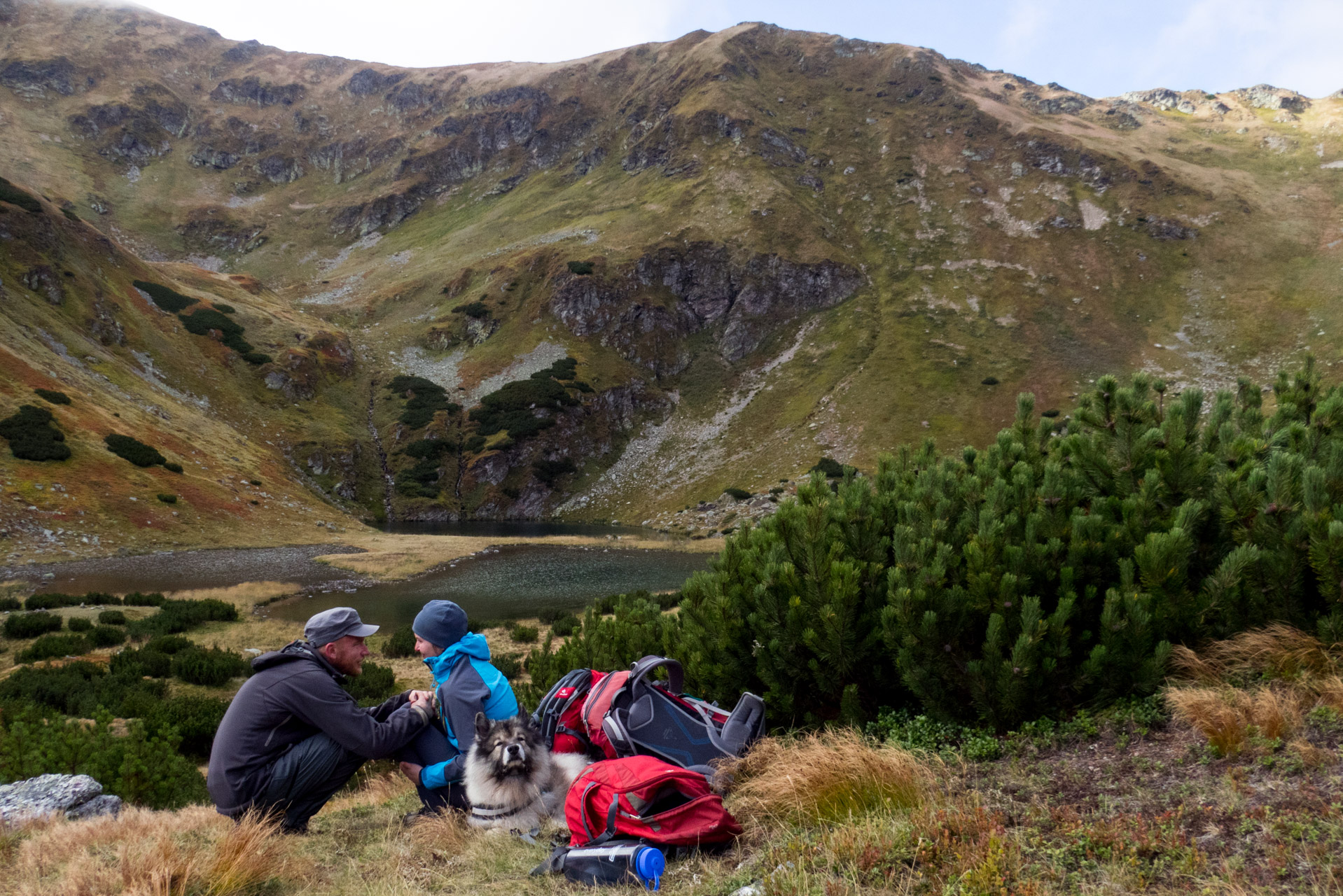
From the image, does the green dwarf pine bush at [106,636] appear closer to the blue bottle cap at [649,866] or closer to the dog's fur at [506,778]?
the dog's fur at [506,778]

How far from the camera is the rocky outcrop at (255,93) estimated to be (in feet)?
456

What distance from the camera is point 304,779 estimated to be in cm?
429

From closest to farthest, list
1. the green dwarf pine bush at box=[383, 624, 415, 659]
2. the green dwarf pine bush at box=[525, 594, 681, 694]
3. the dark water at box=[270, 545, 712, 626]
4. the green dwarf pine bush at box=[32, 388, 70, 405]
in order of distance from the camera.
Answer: the green dwarf pine bush at box=[525, 594, 681, 694]
the green dwarf pine bush at box=[383, 624, 415, 659]
the dark water at box=[270, 545, 712, 626]
the green dwarf pine bush at box=[32, 388, 70, 405]

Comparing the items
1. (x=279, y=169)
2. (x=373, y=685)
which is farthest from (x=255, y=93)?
(x=373, y=685)

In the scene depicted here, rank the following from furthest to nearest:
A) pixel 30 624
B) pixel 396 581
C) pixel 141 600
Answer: pixel 396 581, pixel 141 600, pixel 30 624

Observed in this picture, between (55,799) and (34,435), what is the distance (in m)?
37.1

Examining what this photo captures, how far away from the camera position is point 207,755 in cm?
878

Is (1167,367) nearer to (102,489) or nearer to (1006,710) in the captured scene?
(1006,710)

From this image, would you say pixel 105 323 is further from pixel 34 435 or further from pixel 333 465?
pixel 34 435

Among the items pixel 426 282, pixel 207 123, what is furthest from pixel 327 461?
pixel 207 123

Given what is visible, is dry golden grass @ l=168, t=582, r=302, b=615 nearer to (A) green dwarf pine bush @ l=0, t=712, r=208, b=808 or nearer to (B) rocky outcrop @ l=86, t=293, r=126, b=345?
(A) green dwarf pine bush @ l=0, t=712, r=208, b=808

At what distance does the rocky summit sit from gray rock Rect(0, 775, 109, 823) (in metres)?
29.4

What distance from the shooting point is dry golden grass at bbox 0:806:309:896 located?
2.95m

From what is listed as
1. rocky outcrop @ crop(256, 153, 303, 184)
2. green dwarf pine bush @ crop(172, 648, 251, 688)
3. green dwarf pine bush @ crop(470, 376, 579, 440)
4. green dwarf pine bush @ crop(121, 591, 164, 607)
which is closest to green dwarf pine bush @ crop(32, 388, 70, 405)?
green dwarf pine bush @ crop(121, 591, 164, 607)
